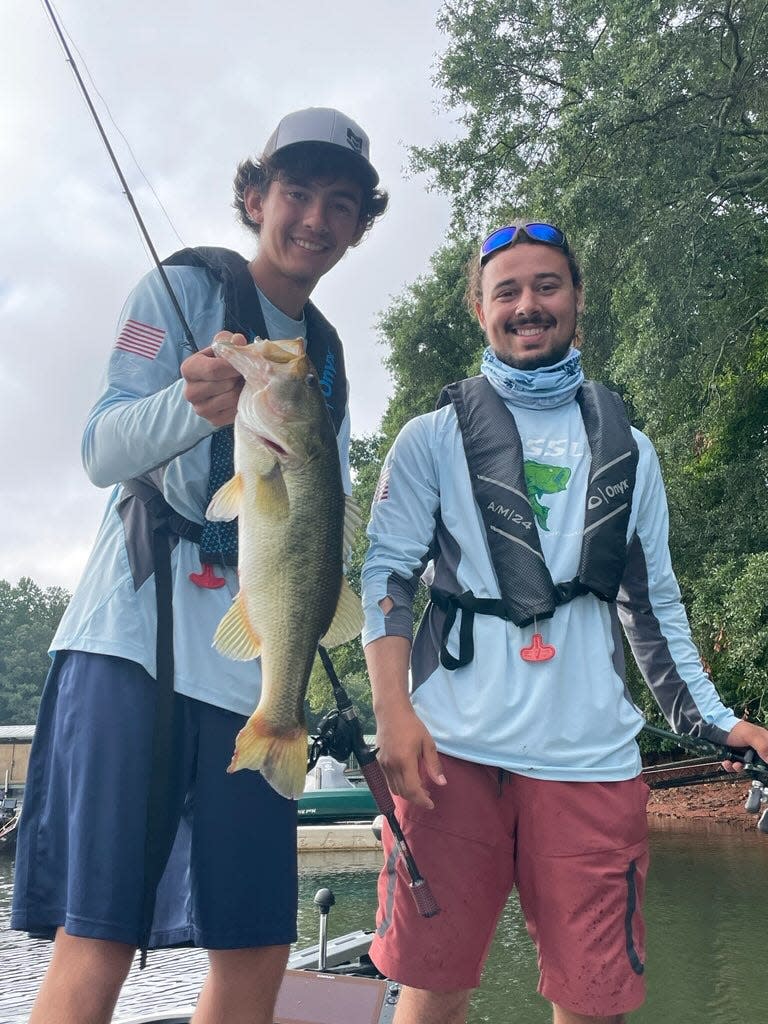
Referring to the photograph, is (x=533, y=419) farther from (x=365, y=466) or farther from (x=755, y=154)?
(x=365, y=466)

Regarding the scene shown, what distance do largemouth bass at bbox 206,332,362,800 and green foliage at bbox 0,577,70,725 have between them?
228 ft

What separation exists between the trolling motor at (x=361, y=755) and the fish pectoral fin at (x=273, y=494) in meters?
0.43

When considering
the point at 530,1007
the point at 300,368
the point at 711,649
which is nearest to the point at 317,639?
the point at 300,368

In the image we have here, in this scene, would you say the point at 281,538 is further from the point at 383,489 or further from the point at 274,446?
the point at 383,489

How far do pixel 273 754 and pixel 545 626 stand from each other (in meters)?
0.95

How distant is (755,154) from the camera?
14.3 metres

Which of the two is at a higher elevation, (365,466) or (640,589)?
(365,466)

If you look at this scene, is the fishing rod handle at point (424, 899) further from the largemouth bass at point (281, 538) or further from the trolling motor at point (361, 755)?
the largemouth bass at point (281, 538)

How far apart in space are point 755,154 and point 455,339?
11431mm

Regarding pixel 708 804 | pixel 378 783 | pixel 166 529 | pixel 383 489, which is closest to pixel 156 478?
pixel 166 529

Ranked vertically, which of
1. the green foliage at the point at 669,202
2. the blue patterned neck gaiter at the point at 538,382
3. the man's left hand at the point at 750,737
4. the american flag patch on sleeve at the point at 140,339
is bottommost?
the man's left hand at the point at 750,737

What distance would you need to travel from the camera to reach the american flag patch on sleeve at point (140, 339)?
238 cm

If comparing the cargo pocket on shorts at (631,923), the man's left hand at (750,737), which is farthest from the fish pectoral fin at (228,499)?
the man's left hand at (750,737)

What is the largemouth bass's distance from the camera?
209 cm
